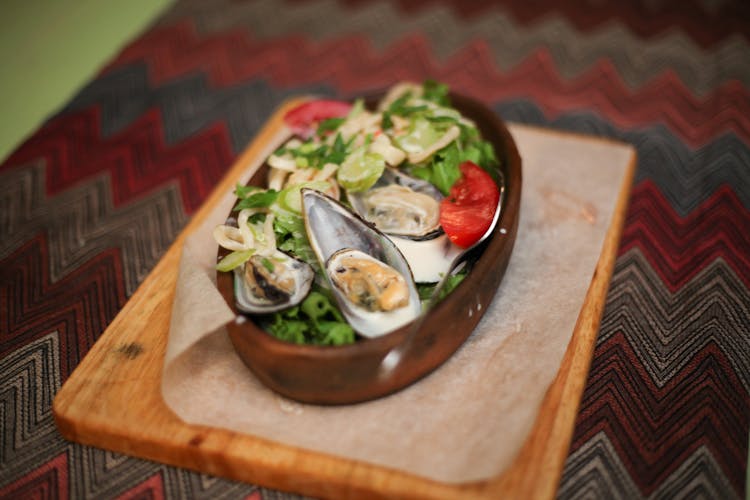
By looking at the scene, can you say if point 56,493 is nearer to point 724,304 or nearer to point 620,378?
point 620,378

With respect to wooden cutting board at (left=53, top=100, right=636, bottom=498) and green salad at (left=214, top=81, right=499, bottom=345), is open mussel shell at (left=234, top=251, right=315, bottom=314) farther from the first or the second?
wooden cutting board at (left=53, top=100, right=636, bottom=498)

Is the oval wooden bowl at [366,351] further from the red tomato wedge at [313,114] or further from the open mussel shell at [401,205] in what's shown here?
the red tomato wedge at [313,114]

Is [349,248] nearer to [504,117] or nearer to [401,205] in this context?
[401,205]

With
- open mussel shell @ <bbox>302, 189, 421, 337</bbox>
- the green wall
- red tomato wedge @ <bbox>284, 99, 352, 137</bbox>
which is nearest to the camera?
open mussel shell @ <bbox>302, 189, 421, 337</bbox>

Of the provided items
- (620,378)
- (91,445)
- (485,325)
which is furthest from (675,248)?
(91,445)

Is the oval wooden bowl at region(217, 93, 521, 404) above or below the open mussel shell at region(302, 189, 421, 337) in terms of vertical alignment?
below

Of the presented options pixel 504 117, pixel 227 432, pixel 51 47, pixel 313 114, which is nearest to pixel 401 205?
pixel 313 114

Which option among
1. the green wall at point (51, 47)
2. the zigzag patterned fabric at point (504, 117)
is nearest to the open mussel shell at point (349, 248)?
the zigzag patterned fabric at point (504, 117)

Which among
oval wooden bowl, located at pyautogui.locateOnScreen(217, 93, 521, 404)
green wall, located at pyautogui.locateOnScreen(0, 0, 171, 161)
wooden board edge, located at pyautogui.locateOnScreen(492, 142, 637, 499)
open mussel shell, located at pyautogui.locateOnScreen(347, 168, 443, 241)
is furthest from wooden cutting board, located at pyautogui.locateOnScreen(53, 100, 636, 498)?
green wall, located at pyautogui.locateOnScreen(0, 0, 171, 161)
